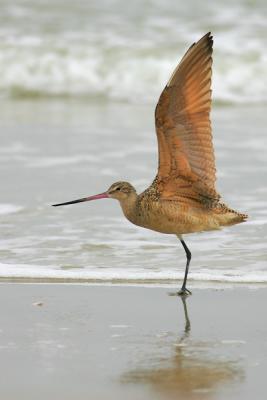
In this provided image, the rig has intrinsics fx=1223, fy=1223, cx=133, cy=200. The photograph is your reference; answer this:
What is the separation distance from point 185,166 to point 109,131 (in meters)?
4.46

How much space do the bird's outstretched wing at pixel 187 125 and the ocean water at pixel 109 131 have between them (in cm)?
50

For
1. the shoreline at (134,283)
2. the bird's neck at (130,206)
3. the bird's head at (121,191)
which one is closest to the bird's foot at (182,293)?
the shoreline at (134,283)

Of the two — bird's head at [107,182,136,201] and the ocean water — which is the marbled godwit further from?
the ocean water

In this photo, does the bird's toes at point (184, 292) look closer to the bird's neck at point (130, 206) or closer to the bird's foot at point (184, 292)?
the bird's foot at point (184, 292)

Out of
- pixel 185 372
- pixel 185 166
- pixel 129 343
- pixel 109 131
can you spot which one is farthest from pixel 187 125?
pixel 109 131

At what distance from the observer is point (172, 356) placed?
5.09 metres

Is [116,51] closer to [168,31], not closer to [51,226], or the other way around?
[168,31]

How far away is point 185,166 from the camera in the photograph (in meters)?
6.77

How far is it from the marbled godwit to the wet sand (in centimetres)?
65

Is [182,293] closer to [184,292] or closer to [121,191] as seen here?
[184,292]

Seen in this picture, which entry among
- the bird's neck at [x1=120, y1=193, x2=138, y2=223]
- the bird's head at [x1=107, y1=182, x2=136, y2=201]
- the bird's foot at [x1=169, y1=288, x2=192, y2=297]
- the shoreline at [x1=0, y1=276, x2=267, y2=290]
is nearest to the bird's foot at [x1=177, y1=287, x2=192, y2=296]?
the bird's foot at [x1=169, y1=288, x2=192, y2=297]

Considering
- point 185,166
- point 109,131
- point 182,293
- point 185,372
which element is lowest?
point 185,372

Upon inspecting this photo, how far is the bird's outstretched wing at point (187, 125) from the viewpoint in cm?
660

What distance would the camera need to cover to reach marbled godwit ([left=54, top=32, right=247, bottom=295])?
6617mm
